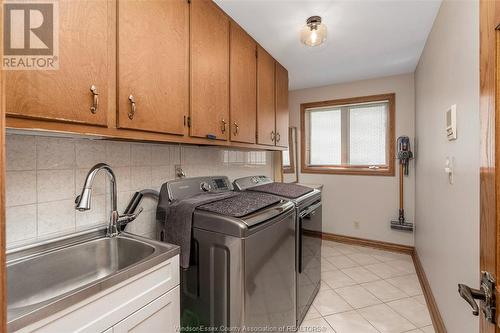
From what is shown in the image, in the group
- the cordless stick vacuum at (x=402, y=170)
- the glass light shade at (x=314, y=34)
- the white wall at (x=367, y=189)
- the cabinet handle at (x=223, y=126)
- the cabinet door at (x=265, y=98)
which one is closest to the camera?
the cabinet handle at (x=223, y=126)

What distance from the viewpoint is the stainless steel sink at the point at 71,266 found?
800 mm

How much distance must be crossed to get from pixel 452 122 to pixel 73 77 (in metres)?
1.85

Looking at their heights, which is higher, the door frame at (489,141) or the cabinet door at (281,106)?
the cabinet door at (281,106)

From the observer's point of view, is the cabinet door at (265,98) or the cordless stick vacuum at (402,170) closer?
the cabinet door at (265,98)

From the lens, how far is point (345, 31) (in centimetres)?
202

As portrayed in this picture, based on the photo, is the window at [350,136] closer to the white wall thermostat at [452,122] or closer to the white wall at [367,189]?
the white wall at [367,189]

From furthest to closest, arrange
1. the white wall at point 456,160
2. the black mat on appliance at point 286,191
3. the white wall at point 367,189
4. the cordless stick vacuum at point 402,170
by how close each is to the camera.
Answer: the white wall at point 367,189 < the cordless stick vacuum at point 402,170 < the black mat on appliance at point 286,191 < the white wall at point 456,160

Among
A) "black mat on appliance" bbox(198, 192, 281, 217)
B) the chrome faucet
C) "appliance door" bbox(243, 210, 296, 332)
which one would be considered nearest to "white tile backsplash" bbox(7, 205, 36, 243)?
the chrome faucet

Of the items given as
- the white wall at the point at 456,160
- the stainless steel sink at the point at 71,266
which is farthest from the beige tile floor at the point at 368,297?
the stainless steel sink at the point at 71,266

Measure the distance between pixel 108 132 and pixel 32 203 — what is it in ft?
1.51

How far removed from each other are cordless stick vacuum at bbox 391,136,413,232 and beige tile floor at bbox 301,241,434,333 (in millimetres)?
383

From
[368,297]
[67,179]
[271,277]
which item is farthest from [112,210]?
[368,297]

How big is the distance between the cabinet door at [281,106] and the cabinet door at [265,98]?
12cm

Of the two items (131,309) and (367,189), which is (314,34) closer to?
(131,309)
